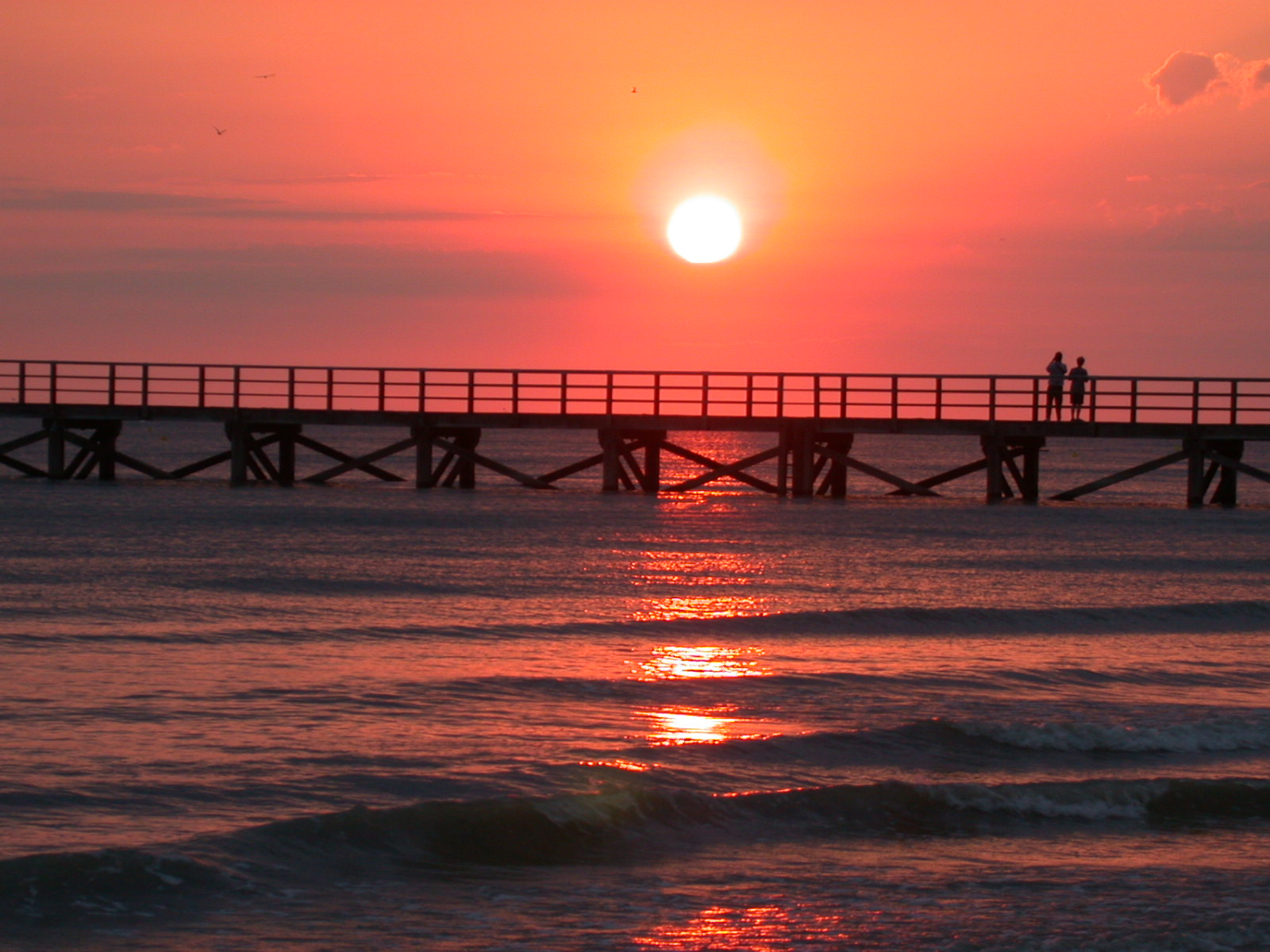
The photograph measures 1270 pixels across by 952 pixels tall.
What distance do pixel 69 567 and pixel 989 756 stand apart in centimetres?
1402

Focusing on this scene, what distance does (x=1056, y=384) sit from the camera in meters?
31.3

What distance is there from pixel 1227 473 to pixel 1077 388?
494 cm

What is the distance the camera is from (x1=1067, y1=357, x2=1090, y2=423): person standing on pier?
102 ft

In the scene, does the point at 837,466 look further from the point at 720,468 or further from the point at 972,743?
the point at 972,743

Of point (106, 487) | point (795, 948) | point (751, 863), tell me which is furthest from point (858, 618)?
point (106, 487)

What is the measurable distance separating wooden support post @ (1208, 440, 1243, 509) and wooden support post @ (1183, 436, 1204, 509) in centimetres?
37

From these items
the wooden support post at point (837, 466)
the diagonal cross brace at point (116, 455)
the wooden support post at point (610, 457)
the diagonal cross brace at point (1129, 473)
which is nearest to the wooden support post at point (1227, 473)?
the diagonal cross brace at point (1129, 473)

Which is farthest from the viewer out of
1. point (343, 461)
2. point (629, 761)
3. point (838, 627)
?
point (343, 461)

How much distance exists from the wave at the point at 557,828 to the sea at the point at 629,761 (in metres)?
0.02

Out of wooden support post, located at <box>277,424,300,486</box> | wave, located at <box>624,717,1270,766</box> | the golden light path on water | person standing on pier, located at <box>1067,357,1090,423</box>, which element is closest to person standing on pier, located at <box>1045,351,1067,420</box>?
person standing on pier, located at <box>1067,357,1090,423</box>

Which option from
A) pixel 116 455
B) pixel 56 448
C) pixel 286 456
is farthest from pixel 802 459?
pixel 56 448

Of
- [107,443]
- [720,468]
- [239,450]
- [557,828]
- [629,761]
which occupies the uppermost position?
[107,443]

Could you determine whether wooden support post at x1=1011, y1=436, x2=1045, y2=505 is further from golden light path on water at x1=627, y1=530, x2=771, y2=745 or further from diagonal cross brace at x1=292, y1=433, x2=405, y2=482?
diagonal cross brace at x1=292, y1=433, x2=405, y2=482

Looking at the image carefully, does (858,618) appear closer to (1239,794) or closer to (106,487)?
(1239,794)
